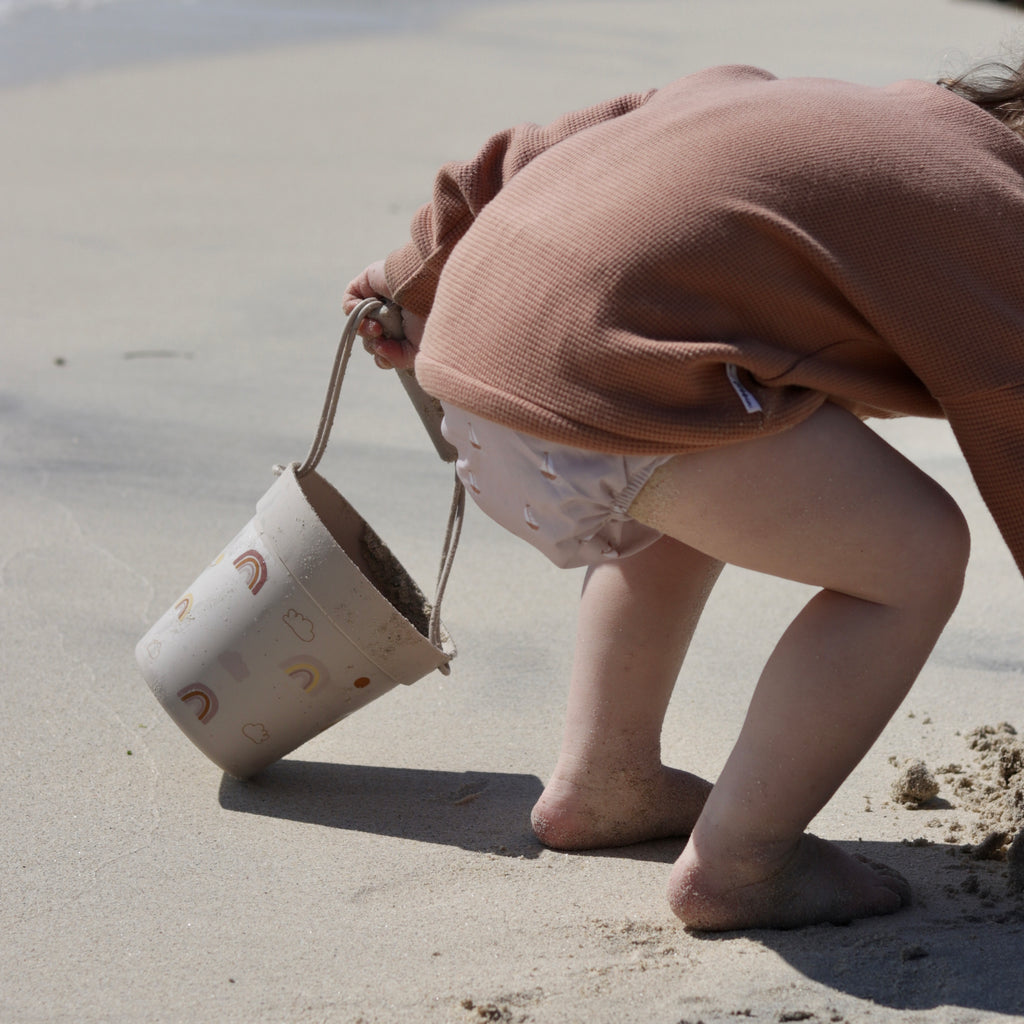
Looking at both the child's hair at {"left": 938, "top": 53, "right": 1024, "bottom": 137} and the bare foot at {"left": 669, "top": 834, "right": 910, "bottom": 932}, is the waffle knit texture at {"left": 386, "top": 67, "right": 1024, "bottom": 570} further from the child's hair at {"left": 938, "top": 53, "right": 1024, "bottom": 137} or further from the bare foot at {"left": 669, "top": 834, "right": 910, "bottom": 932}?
the bare foot at {"left": 669, "top": 834, "right": 910, "bottom": 932}

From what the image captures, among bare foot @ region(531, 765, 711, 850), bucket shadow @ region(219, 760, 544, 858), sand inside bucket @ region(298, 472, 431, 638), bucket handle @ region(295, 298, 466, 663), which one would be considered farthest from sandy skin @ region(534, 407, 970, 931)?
sand inside bucket @ region(298, 472, 431, 638)

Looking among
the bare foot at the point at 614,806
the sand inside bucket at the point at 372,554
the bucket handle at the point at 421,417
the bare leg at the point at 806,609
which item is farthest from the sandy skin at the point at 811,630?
the sand inside bucket at the point at 372,554

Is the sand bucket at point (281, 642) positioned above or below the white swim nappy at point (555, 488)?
below

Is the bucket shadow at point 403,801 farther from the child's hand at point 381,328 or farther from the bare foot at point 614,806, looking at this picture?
the child's hand at point 381,328

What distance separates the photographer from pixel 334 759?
2.13 m

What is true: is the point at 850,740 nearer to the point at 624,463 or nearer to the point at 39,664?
the point at 624,463

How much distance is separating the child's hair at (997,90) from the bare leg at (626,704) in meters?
0.65

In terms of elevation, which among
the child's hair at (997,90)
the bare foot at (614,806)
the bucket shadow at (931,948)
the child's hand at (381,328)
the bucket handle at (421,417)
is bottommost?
the bare foot at (614,806)

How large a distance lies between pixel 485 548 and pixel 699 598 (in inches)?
39.5

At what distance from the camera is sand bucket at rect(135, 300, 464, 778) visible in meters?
1.90

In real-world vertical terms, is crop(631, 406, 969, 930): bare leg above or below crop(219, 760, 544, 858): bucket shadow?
above

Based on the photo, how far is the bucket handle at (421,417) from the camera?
191 centimetres

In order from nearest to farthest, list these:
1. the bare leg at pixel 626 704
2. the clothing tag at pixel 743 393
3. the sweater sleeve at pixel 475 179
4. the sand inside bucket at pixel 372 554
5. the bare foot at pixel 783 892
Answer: the clothing tag at pixel 743 393 < the bare foot at pixel 783 892 < the sweater sleeve at pixel 475 179 < the bare leg at pixel 626 704 < the sand inside bucket at pixel 372 554

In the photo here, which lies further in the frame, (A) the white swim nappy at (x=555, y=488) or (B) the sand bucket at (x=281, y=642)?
(B) the sand bucket at (x=281, y=642)
